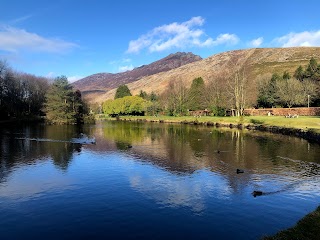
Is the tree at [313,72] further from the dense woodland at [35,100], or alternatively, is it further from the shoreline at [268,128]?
the dense woodland at [35,100]

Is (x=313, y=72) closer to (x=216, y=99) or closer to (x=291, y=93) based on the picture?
(x=291, y=93)

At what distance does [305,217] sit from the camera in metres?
16.1

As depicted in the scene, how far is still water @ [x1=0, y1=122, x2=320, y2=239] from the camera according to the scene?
15758 millimetres

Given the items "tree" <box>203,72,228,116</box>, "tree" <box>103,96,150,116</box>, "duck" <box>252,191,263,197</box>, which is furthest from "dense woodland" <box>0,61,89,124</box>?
"duck" <box>252,191,263,197</box>

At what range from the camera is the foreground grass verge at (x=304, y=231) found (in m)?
13.3

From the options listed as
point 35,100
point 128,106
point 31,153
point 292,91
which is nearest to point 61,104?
point 35,100

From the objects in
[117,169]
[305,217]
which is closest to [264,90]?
[117,169]

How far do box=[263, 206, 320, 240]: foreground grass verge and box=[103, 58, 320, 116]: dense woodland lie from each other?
81.3 meters

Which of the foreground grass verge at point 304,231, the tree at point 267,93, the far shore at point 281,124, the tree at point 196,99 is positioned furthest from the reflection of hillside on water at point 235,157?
the tree at point 196,99

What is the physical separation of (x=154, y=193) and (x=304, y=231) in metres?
10.5

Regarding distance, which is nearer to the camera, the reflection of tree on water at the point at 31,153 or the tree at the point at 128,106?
the reflection of tree on water at the point at 31,153

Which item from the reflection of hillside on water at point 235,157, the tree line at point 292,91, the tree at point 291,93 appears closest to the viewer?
the reflection of hillside on water at point 235,157

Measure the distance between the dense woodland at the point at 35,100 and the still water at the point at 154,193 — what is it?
2382 inches

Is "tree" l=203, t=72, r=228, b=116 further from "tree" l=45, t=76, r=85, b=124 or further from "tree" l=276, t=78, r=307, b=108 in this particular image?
"tree" l=45, t=76, r=85, b=124
